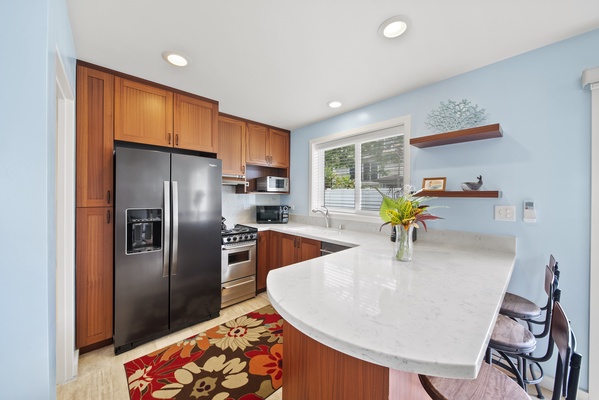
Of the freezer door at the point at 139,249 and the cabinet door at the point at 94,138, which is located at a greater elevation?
the cabinet door at the point at 94,138

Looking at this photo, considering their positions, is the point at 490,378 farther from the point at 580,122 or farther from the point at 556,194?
the point at 580,122

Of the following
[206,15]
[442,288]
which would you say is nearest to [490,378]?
[442,288]

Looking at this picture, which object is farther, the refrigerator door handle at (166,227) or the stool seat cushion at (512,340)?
the refrigerator door handle at (166,227)

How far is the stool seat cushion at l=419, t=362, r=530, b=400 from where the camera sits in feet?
2.55

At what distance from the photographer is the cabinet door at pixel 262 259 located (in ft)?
10.1

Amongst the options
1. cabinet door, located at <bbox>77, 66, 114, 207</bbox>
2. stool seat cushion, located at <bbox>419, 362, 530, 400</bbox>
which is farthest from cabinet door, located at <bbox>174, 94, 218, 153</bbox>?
stool seat cushion, located at <bbox>419, 362, 530, 400</bbox>

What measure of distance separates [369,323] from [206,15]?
184 cm

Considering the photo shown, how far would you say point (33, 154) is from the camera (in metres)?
0.88

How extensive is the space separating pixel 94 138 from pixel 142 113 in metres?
0.46

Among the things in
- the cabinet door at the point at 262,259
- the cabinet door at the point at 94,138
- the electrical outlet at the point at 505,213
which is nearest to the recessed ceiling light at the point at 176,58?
the cabinet door at the point at 94,138

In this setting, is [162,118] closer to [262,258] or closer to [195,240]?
[195,240]

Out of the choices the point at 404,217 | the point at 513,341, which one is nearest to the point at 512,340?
the point at 513,341

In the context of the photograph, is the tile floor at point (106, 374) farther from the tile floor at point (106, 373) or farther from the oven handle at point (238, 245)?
the oven handle at point (238, 245)

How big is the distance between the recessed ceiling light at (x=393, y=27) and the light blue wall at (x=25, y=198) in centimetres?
167
